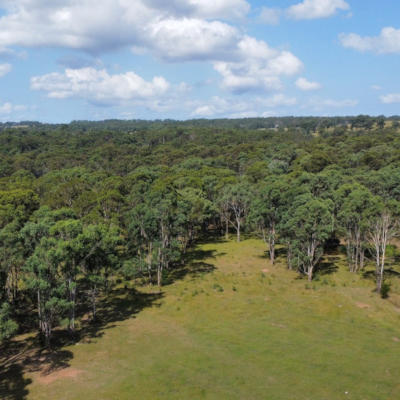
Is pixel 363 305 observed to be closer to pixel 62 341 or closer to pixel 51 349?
pixel 62 341

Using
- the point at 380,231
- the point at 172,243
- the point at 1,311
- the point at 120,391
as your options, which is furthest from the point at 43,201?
the point at 380,231

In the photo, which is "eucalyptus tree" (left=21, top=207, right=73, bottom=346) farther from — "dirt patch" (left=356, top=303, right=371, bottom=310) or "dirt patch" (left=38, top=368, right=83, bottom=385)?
"dirt patch" (left=356, top=303, right=371, bottom=310)

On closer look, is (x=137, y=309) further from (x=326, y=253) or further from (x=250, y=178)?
(x=250, y=178)

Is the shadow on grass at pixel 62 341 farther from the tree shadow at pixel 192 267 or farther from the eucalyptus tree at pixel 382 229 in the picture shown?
the eucalyptus tree at pixel 382 229

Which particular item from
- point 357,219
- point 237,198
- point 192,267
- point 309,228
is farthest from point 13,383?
point 237,198

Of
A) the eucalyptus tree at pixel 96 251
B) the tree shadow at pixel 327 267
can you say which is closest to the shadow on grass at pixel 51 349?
the eucalyptus tree at pixel 96 251

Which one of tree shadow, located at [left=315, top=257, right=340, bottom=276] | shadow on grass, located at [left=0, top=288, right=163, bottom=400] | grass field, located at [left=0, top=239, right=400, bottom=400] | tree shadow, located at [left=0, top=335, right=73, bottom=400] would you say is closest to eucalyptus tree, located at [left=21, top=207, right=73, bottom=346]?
tree shadow, located at [left=0, top=335, right=73, bottom=400]
